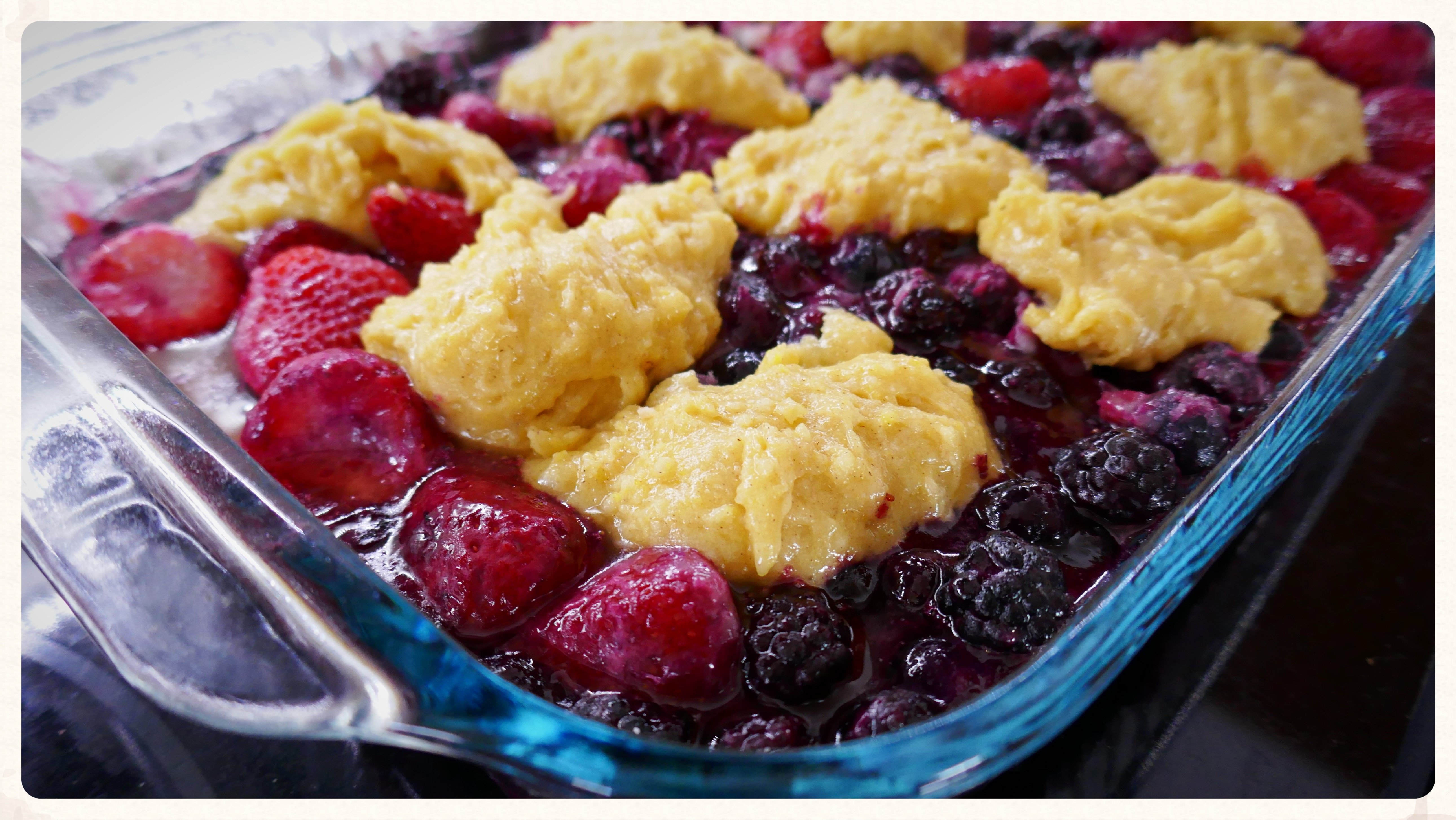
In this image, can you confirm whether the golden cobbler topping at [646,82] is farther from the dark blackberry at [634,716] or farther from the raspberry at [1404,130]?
the dark blackberry at [634,716]

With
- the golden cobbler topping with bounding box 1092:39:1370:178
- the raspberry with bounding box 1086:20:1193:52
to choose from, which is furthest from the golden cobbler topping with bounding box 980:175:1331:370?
the raspberry with bounding box 1086:20:1193:52

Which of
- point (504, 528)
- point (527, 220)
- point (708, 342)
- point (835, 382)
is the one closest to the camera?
point (504, 528)

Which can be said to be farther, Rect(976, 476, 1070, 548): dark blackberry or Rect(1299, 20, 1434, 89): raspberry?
Rect(1299, 20, 1434, 89): raspberry

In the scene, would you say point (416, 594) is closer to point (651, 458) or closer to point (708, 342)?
point (651, 458)

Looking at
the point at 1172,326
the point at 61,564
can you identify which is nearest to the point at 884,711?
the point at 1172,326

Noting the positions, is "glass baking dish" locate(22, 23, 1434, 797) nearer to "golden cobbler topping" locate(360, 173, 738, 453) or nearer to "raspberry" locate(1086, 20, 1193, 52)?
"golden cobbler topping" locate(360, 173, 738, 453)

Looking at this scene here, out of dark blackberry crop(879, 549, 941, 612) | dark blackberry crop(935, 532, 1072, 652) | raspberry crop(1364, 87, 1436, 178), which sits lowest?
dark blackberry crop(879, 549, 941, 612)
